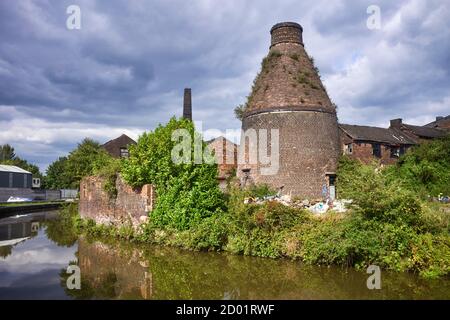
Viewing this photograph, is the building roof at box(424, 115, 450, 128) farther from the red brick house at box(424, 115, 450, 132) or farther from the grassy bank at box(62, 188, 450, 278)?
the grassy bank at box(62, 188, 450, 278)

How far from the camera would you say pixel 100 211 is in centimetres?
1903

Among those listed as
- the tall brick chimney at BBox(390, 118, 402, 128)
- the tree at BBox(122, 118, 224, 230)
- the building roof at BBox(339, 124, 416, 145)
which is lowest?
the tree at BBox(122, 118, 224, 230)

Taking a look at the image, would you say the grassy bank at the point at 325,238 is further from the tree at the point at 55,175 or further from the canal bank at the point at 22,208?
the tree at the point at 55,175

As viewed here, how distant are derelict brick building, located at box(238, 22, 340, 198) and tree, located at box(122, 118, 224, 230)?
220 inches

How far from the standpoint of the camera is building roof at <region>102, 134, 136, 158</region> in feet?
136

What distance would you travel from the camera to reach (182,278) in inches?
378

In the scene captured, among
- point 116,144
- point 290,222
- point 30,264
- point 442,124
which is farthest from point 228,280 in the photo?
point 442,124

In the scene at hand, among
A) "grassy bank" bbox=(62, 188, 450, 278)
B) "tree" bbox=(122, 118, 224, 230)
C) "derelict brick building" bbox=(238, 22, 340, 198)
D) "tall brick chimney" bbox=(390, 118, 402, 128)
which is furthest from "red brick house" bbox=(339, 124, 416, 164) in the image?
"grassy bank" bbox=(62, 188, 450, 278)

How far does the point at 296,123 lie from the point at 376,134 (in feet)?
44.2

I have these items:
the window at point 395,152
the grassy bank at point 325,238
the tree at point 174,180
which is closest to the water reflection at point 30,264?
the tree at point 174,180

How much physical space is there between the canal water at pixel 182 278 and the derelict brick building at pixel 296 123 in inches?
330

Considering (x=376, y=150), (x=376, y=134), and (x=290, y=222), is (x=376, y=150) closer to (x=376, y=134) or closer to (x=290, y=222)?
(x=376, y=134)
